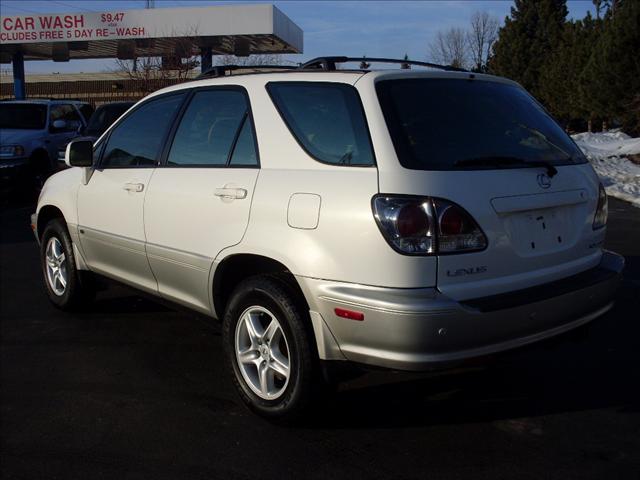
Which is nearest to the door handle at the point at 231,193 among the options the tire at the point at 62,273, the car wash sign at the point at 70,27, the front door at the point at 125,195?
the front door at the point at 125,195

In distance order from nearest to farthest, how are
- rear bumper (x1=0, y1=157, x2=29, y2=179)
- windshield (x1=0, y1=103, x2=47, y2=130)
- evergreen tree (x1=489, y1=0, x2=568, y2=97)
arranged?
rear bumper (x1=0, y1=157, x2=29, y2=179), windshield (x1=0, y1=103, x2=47, y2=130), evergreen tree (x1=489, y1=0, x2=568, y2=97)

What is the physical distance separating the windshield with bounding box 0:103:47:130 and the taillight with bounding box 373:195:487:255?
11576 millimetres

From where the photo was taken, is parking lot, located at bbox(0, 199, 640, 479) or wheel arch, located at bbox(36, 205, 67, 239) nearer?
parking lot, located at bbox(0, 199, 640, 479)

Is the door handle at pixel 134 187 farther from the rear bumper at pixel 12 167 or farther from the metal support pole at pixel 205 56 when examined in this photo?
the metal support pole at pixel 205 56

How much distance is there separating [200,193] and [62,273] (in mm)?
2335

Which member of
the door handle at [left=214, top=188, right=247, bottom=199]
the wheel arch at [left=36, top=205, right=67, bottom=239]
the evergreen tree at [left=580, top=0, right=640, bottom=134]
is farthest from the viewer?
the evergreen tree at [left=580, top=0, right=640, bottom=134]

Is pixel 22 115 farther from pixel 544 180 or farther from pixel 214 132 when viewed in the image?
pixel 544 180

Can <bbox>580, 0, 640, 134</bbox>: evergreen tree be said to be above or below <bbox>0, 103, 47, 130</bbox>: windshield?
above

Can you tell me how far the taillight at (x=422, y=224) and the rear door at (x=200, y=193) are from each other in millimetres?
922

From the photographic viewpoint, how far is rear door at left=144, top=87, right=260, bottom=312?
150 inches

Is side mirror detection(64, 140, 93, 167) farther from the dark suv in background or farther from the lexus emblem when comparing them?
the dark suv in background

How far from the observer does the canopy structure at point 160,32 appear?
79.7 feet

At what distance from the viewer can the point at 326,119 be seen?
11.5ft

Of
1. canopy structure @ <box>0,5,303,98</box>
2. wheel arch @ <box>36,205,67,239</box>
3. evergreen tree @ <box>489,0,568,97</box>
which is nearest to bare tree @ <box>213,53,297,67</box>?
canopy structure @ <box>0,5,303,98</box>
